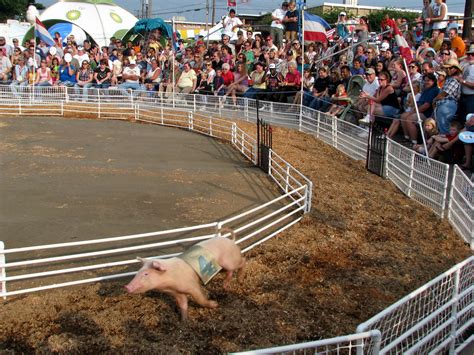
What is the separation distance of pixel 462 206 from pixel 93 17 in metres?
38.4

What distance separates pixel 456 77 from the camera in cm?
1073

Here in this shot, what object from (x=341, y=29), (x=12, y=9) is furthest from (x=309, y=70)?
(x=12, y=9)

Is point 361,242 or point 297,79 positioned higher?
point 297,79

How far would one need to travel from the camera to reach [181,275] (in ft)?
16.3

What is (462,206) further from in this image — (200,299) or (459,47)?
(459,47)

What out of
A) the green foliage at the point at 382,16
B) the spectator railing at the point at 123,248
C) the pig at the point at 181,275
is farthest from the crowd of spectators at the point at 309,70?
the green foliage at the point at 382,16

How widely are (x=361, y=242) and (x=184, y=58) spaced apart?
1626 centimetres

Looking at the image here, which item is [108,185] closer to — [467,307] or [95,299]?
[95,299]

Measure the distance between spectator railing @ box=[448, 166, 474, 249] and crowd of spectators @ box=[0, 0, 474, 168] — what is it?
1.87 m

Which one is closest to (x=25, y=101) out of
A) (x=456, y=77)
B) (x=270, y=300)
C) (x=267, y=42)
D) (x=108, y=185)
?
(x=267, y=42)

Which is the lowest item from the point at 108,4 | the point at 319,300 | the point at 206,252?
the point at 319,300

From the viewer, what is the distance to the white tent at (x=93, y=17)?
39.3 metres

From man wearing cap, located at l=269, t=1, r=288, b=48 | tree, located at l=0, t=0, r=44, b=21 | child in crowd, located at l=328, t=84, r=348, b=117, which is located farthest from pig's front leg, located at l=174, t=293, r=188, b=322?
tree, located at l=0, t=0, r=44, b=21

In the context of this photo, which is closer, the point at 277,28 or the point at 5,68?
the point at 277,28
